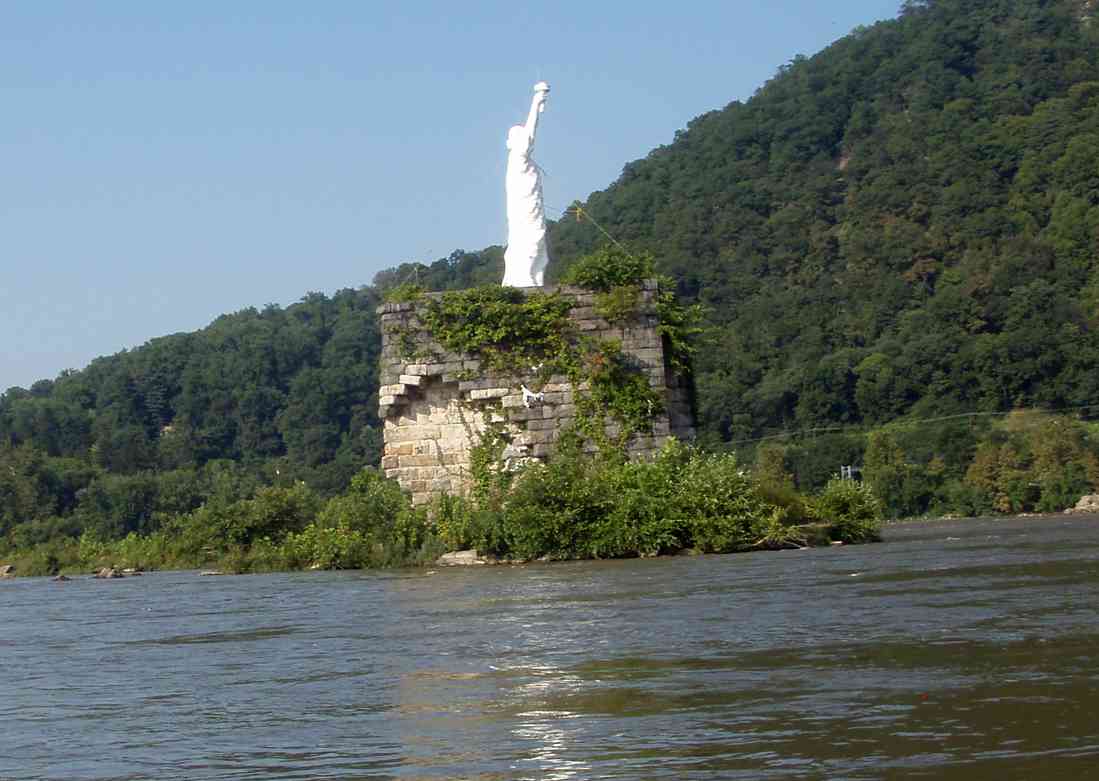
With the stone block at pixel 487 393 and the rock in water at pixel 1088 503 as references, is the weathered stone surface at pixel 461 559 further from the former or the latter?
the rock in water at pixel 1088 503

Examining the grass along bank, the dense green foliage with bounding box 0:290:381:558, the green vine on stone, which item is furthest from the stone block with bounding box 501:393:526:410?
the dense green foliage with bounding box 0:290:381:558

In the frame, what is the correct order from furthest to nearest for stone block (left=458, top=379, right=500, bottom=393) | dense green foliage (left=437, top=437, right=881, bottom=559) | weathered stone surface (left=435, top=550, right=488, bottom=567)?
stone block (left=458, top=379, right=500, bottom=393)
weathered stone surface (left=435, top=550, right=488, bottom=567)
dense green foliage (left=437, top=437, right=881, bottom=559)

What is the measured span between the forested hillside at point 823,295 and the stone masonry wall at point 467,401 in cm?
3673

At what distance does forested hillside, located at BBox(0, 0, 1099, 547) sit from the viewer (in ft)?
239

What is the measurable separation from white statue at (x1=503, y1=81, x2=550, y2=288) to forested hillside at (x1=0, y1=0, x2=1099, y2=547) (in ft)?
121

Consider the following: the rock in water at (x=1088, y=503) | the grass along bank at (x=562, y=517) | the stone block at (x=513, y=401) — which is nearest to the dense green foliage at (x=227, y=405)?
the rock in water at (x=1088, y=503)

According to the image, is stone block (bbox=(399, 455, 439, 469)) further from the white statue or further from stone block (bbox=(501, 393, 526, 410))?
the white statue

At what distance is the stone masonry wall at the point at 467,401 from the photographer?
1986cm

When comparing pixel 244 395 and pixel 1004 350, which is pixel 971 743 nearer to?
pixel 1004 350

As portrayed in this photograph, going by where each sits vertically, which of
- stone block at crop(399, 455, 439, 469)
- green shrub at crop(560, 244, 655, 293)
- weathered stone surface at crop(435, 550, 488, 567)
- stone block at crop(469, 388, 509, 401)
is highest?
green shrub at crop(560, 244, 655, 293)

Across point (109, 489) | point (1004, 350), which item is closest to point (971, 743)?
point (109, 489)

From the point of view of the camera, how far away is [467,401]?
66.6 ft

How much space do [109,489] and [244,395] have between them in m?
37.9

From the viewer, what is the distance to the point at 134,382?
101312mm
